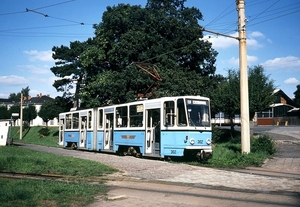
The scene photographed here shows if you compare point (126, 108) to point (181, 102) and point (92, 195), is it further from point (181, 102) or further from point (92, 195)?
point (92, 195)

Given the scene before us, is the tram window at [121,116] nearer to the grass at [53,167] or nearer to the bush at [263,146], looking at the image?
the grass at [53,167]

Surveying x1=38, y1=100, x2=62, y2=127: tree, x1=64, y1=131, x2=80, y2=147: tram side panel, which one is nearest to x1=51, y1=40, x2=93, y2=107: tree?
x1=38, y1=100, x2=62, y2=127: tree

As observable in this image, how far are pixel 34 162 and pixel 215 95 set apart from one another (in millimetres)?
16553

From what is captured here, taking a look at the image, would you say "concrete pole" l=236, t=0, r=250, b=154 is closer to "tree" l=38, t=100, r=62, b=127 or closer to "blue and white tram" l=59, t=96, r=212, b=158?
"blue and white tram" l=59, t=96, r=212, b=158

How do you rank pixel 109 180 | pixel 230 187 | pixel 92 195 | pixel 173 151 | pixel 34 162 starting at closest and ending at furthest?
pixel 92 195 < pixel 230 187 < pixel 109 180 < pixel 34 162 < pixel 173 151

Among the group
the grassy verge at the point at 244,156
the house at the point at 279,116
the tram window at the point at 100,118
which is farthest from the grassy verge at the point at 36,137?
the house at the point at 279,116

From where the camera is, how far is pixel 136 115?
1755cm

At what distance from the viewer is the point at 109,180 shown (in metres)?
10.4

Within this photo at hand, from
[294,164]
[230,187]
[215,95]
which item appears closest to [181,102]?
[294,164]

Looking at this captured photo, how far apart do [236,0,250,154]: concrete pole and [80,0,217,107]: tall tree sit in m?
12.4

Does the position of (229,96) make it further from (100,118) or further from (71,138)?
(71,138)

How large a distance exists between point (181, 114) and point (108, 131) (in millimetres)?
6964

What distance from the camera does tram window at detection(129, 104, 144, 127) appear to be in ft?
56.3

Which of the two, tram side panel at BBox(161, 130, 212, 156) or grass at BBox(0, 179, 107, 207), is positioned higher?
tram side panel at BBox(161, 130, 212, 156)
